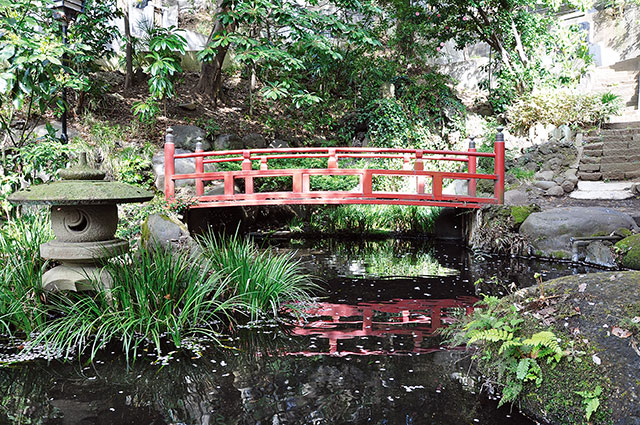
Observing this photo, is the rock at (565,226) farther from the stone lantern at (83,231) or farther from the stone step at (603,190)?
the stone lantern at (83,231)

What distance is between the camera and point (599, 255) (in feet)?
23.7

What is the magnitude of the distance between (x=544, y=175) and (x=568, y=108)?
249cm

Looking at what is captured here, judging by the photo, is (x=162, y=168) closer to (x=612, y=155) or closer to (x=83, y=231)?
(x=83, y=231)

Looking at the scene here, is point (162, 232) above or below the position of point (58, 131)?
below

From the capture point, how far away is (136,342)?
12.8ft

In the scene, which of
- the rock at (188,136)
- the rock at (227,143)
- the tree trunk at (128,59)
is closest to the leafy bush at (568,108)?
the rock at (227,143)

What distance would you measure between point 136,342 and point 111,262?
0.94 meters

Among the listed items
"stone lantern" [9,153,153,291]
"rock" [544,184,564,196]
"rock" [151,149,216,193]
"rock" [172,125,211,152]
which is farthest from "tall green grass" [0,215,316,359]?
"rock" [544,184,564,196]

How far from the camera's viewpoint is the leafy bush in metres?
12.5

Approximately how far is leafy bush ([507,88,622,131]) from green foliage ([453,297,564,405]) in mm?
11086

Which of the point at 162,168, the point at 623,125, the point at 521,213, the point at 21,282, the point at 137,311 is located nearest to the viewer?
the point at 137,311

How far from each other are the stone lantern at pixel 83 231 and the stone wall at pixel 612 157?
10226 millimetres

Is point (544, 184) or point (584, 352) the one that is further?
point (544, 184)

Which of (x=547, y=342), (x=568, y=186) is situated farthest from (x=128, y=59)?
(x=547, y=342)
